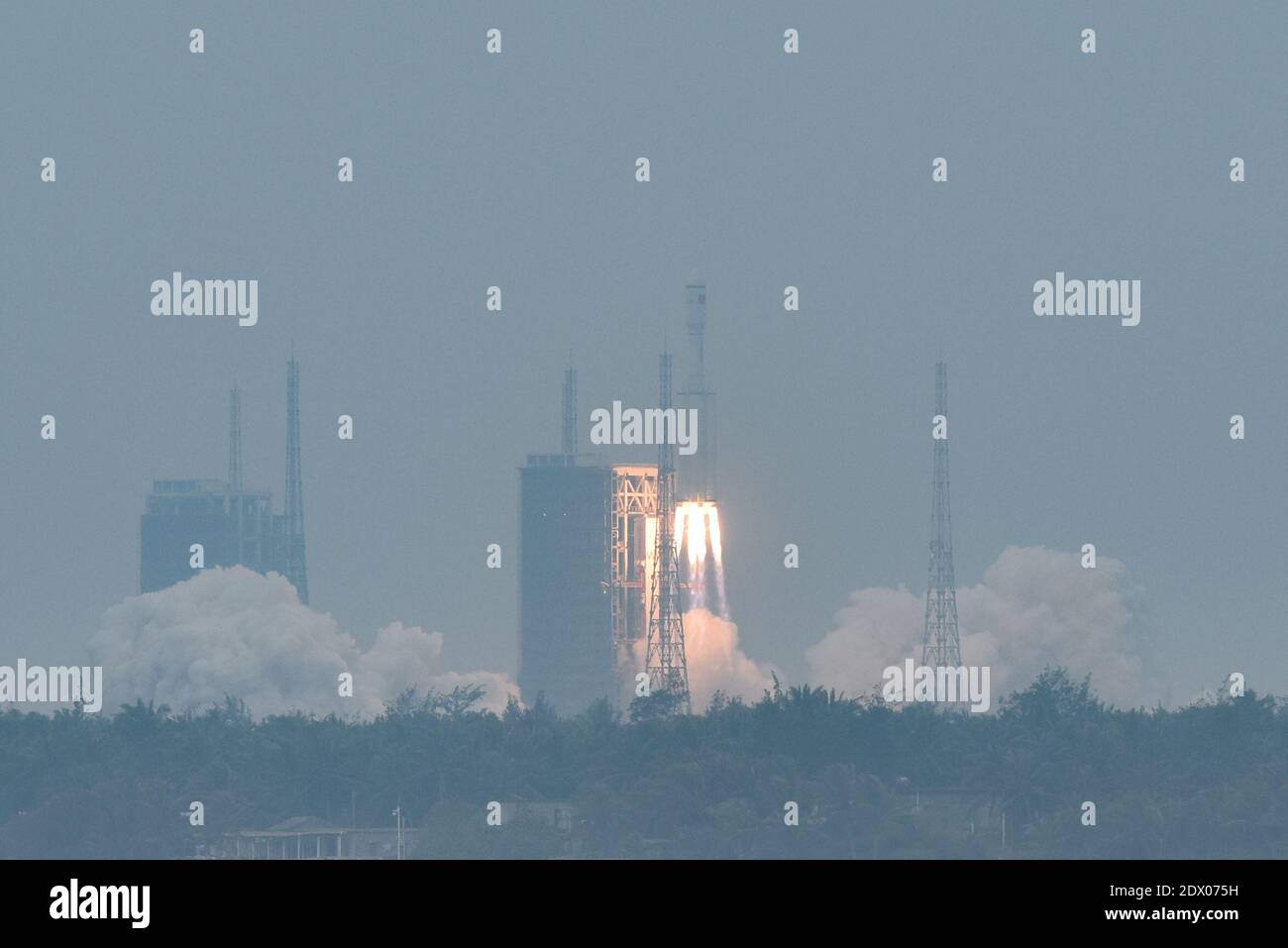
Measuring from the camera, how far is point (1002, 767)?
17088cm

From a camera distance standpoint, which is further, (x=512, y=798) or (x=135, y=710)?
(x=135, y=710)

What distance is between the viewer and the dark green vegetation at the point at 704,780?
517ft

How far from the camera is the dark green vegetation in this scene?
158 metres

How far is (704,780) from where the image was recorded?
166 meters

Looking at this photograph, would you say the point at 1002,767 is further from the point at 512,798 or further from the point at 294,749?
the point at 294,749

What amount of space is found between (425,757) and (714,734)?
65.1ft

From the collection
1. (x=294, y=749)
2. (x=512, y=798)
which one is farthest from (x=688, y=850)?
(x=294, y=749)
